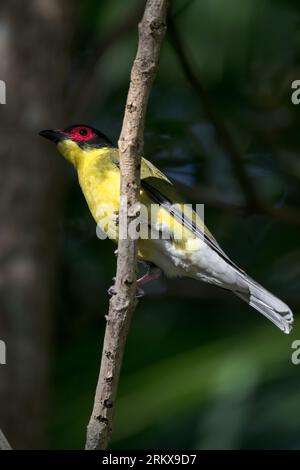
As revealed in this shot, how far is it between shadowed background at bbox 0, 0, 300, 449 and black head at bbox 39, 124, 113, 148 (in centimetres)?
63

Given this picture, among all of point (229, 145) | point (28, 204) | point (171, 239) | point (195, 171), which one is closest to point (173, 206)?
point (171, 239)

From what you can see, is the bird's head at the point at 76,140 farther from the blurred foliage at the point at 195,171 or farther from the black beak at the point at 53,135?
the blurred foliage at the point at 195,171

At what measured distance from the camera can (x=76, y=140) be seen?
5.44 meters

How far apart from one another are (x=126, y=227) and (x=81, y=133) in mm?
1808

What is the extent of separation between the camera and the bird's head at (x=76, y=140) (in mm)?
5375

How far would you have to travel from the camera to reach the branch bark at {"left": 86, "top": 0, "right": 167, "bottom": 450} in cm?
356

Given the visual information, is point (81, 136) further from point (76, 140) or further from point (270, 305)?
point (270, 305)

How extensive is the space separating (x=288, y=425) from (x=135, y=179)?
1918 mm

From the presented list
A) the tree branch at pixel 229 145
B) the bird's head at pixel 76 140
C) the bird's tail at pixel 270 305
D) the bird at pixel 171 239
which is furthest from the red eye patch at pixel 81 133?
the bird's tail at pixel 270 305

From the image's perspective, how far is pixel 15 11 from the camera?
642 centimetres
